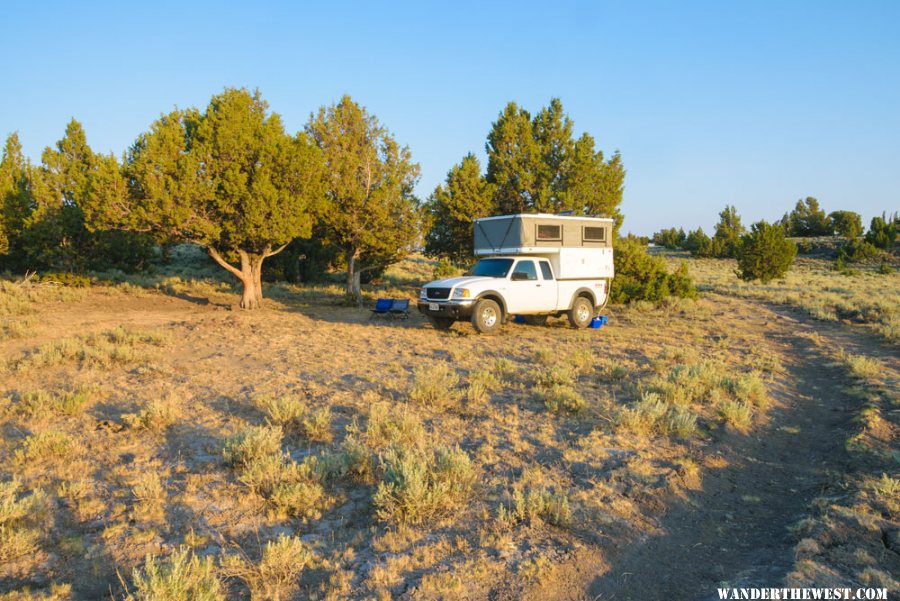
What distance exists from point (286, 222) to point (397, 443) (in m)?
13.1

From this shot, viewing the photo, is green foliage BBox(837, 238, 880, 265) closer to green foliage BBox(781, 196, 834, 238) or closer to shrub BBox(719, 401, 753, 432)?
green foliage BBox(781, 196, 834, 238)

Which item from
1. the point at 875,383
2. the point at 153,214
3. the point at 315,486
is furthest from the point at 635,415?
the point at 153,214

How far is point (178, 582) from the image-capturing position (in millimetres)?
3264

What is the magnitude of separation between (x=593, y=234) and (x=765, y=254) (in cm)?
2080

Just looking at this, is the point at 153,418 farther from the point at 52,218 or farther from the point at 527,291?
the point at 52,218

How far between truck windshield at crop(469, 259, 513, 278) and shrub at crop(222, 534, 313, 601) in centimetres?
1056

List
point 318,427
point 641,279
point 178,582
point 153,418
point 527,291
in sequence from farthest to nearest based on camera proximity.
Answer: point 641,279, point 527,291, point 153,418, point 318,427, point 178,582

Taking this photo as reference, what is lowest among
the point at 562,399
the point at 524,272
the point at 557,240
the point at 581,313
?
the point at 562,399

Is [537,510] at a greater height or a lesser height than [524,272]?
lesser

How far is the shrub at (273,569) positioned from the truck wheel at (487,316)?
9535 millimetres

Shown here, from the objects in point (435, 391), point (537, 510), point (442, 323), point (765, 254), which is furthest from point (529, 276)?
point (765, 254)

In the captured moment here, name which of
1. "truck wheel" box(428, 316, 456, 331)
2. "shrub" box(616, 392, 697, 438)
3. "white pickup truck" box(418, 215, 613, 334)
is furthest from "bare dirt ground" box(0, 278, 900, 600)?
"truck wheel" box(428, 316, 456, 331)

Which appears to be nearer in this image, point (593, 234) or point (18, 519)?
point (18, 519)

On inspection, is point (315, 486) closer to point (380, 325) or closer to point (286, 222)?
point (380, 325)
